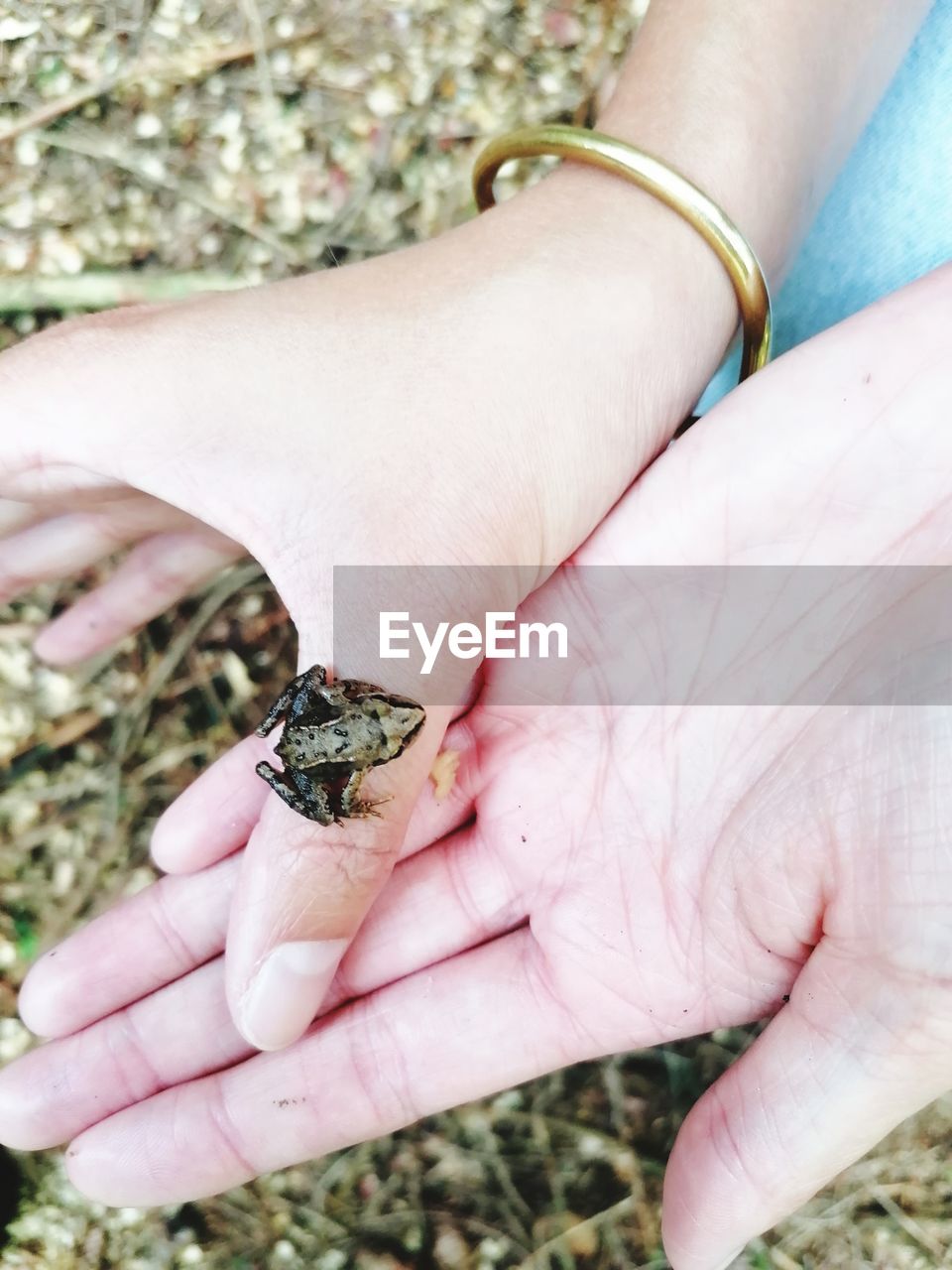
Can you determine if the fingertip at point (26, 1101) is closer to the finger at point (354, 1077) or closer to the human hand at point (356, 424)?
the finger at point (354, 1077)

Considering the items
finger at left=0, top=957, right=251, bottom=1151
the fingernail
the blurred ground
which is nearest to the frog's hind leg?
the fingernail

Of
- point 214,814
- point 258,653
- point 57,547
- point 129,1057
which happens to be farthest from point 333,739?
point 258,653

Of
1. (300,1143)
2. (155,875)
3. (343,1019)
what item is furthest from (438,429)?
(155,875)

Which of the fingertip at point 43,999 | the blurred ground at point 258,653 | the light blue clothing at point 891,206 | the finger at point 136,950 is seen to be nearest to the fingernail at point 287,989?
the finger at point 136,950

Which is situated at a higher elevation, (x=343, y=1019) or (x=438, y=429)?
(x=438, y=429)

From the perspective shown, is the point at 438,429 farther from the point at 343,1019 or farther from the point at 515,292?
the point at 343,1019

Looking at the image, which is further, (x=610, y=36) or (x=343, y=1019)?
(x=610, y=36)
